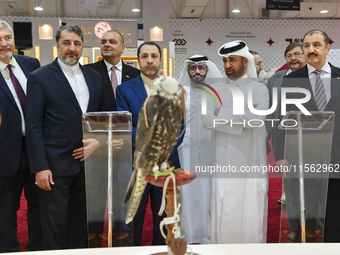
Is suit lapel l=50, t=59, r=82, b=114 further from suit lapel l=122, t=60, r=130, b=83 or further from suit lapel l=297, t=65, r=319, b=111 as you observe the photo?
suit lapel l=297, t=65, r=319, b=111

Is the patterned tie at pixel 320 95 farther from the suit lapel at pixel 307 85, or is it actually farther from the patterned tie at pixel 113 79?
the patterned tie at pixel 113 79

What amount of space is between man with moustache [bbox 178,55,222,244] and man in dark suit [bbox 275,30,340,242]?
686mm

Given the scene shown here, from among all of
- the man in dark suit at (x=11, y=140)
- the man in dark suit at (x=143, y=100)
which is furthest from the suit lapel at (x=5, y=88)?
the man in dark suit at (x=143, y=100)

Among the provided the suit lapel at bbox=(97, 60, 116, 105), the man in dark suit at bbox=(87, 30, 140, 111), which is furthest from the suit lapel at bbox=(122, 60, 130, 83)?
the suit lapel at bbox=(97, 60, 116, 105)

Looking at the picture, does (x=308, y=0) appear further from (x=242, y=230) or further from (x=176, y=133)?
(x=176, y=133)

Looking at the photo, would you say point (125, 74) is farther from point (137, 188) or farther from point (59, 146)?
point (137, 188)

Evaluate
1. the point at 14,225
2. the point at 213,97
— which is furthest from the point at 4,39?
the point at 213,97

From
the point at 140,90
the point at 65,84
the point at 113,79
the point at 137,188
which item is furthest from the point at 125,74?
the point at 137,188

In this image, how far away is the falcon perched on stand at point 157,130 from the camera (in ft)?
3.31

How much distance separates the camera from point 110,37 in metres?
3.37

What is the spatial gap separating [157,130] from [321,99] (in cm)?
177

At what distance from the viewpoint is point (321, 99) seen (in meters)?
2.39

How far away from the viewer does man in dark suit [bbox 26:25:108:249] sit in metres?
2.24

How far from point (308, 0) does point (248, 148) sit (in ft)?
45.1
